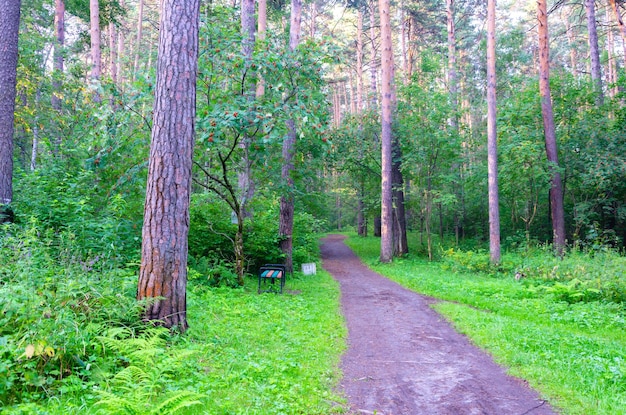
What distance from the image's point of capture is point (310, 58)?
959 centimetres

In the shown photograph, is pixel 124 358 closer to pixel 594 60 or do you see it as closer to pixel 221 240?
pixel 221 240

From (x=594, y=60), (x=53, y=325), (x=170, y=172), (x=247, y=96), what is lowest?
(x=53, y=325)

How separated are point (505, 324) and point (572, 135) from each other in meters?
16.2

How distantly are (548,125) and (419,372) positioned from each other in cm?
1644

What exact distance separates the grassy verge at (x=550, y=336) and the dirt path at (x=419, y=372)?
0.83ft

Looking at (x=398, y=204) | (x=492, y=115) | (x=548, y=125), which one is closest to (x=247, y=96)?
(x=492, y=115)

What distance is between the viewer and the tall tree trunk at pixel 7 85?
789 cm

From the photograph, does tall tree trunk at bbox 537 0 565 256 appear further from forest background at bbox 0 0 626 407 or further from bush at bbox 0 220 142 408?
bush at bbox 0 220 142 408

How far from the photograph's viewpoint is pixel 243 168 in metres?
11.3

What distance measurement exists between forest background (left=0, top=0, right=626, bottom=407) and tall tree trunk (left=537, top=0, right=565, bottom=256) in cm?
52

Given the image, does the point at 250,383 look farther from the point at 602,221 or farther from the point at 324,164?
the point at 602,221

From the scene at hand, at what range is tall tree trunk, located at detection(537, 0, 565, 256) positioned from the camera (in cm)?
1686

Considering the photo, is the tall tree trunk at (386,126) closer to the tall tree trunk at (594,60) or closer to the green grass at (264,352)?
the green grass at (264,352)

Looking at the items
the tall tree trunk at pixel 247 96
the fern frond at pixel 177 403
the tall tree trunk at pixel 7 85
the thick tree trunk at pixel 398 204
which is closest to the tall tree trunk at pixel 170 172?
the fern frond at pixel 177 403
